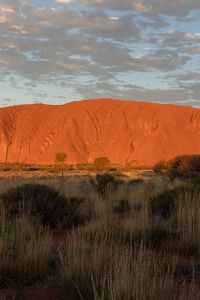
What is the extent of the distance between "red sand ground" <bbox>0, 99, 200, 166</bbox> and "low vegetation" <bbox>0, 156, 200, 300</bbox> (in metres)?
78.0

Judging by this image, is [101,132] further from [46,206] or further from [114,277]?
[114,277]

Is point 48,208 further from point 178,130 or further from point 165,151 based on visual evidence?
point 178,130

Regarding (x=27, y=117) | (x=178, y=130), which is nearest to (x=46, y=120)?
(x=27, y=117)

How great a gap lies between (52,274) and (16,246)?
2.91ft

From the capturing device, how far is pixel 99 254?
5.21 m

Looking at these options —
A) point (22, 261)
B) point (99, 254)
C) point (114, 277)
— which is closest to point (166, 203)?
point (22, 261)

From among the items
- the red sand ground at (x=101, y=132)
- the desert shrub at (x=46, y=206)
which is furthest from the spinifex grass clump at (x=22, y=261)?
the red sand ground at (x=101, y=132)

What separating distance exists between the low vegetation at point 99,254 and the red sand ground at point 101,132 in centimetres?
7802

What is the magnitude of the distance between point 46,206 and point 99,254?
5911mm

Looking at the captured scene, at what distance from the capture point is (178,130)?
98000mm

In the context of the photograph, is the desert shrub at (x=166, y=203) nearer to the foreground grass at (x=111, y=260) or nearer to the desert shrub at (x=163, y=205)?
the desert shrub at (x=163, y=205)

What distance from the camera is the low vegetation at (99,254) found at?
4223mm

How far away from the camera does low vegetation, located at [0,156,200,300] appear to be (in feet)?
13.9

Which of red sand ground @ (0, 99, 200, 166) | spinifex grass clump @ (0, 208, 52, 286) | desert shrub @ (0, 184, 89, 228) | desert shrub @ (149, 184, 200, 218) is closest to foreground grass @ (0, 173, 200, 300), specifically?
spinifex grass clump @ (0, 208, 52, 286)
